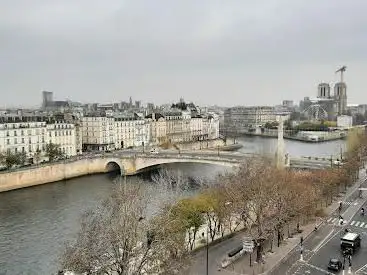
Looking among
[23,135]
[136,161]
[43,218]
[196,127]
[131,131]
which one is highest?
[23,135]

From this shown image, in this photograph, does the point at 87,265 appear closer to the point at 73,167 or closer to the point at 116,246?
the point at 116,246

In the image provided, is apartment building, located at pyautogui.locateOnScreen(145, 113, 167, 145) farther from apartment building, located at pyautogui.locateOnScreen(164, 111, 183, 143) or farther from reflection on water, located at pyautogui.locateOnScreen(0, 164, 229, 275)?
reflection on water, located at pyautogui.locateOnScreen(0, 164, 229, 275)

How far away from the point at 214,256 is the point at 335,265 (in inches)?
282

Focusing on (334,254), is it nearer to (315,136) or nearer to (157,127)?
(157,127)

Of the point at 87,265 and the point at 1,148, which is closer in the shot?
the point at 87,265

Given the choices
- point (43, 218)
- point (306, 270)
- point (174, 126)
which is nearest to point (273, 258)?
point (306, 270)

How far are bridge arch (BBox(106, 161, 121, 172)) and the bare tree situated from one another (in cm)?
5730

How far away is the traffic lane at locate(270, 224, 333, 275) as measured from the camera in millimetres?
27781

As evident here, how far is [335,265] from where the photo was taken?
89.8 ft

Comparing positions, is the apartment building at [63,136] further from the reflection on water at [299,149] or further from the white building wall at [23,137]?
the reflection on water at [299,149]

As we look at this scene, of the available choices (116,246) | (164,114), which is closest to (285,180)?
(116,246)

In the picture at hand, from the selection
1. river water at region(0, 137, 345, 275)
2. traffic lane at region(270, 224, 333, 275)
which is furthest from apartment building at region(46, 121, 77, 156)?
traffic lane at region(270, 224, 333, 275)

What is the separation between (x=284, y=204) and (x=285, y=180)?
723 cm

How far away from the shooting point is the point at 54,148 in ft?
252
